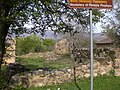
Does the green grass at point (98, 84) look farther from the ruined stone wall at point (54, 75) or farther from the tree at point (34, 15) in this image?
the tree at point (34, 15)

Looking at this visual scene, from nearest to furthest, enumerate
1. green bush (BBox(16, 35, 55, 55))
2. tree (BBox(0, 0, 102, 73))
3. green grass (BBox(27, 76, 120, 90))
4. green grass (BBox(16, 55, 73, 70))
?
tree (BBox(0, 0, 102, 73)) < green grass (BBox(27, 76, 120, 90)) < green grass (BBox(16, 55, 73, 70)) < green bush (BBox(16, 35, 55, 55))

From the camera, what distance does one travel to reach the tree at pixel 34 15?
9453 mm

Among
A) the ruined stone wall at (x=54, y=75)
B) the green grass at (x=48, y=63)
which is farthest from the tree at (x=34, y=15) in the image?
the green grass at (x=48, y=63)

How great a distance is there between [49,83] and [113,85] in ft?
9.60

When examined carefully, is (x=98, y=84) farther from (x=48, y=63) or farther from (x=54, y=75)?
(x=48, y=63)

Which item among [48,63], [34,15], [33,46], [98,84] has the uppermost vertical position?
[34,15]

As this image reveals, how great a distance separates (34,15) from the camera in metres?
9.40

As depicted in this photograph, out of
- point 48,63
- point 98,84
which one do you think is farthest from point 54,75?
point 48,63

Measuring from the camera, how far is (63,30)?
1102cm

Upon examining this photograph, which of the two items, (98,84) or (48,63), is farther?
(48,63)

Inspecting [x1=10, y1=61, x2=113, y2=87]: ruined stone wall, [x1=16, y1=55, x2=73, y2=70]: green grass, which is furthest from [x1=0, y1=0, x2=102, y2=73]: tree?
[x1=16, y1=55, x2=73, y2=70]: green grass

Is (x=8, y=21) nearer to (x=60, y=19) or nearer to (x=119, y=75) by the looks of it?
(x=60, y=19)

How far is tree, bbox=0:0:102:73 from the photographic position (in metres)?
9.45

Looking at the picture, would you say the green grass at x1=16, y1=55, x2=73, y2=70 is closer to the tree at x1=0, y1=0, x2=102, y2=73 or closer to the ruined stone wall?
the ruined stone wall
